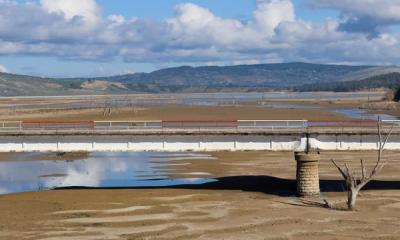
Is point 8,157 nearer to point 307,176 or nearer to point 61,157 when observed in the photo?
point 61,157

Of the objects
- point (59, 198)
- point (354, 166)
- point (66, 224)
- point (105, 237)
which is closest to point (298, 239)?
point (105, 237)

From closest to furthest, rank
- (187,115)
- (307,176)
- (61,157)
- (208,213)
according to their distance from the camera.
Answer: (208,213) → (307,176) → (61,157) → (187,115)

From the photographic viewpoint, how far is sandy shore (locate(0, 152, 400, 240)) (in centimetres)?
2919

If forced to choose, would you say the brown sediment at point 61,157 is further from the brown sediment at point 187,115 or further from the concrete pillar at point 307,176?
the brown sediment at point 187,115

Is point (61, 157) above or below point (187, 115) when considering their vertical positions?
below

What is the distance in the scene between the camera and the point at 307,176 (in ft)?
126

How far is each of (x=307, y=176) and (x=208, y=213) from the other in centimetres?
787

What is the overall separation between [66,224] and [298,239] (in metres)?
11.1

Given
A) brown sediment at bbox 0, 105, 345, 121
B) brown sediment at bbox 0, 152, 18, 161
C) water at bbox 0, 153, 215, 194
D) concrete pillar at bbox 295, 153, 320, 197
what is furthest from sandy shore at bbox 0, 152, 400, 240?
brown sediment at bbox 0, 105, 345, 121

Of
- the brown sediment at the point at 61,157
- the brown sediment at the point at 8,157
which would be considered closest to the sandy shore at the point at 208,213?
the brown sediment at the point at 61,157

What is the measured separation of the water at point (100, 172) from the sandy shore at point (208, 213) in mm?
3029

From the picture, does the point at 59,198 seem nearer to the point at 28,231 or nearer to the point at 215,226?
the point at 28,231

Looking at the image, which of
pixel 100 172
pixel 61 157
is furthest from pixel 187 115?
pixel 100 172

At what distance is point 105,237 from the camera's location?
28422mm
